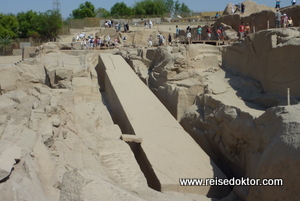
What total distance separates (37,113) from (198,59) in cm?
522

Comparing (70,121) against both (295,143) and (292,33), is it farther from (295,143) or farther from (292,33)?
(292,33)

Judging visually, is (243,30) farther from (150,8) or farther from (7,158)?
(150,8)

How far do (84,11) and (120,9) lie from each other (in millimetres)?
5101

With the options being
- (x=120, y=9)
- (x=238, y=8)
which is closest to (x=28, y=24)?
(x=120, y=9)

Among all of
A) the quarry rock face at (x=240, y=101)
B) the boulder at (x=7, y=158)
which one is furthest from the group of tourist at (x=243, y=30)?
the boulder at (x=7, y=158)

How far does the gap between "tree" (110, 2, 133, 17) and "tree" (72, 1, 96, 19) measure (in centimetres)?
252

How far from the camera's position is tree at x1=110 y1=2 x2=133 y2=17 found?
41.5 meters

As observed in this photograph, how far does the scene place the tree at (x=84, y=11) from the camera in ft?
130

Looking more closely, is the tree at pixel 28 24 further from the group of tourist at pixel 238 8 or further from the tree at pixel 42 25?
the group of tourist at pixel 238 8

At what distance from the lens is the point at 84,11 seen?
130 feet

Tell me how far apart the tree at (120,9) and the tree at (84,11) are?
252 centimetres

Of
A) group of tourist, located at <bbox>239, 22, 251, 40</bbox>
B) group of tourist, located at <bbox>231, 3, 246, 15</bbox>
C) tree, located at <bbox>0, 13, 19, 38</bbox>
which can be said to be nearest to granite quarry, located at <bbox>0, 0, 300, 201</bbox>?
group of tourist, located at <bbox>239, 22, 251, 40</bbox>

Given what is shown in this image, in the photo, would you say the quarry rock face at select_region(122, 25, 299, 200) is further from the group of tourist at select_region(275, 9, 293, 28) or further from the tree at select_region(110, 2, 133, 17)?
the tree at select_region(110, 2, 133, 17)

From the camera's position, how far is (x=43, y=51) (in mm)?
13367
